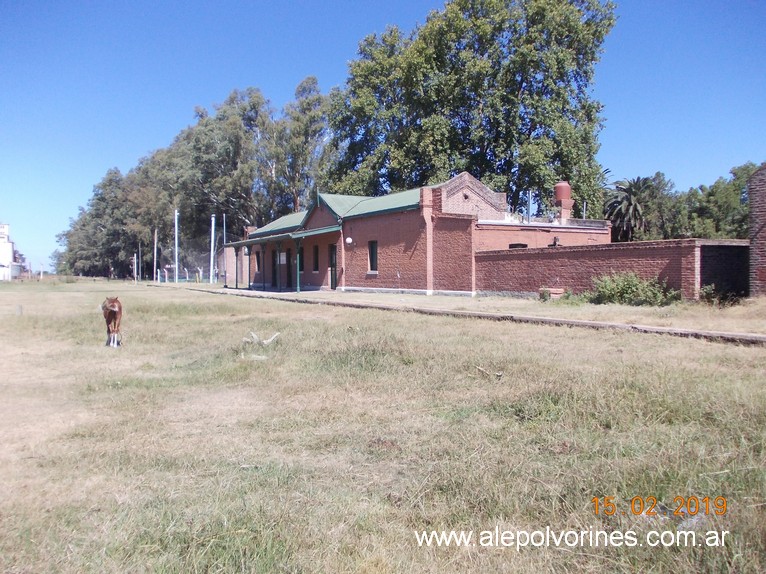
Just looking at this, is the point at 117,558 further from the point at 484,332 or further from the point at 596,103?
the point at 596,103

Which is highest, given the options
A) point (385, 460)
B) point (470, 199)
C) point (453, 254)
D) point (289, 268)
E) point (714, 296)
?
point (470, 199)

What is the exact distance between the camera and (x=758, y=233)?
15836 mm

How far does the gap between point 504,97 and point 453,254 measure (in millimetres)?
19086

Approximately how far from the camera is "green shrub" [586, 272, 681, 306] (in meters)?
17.2

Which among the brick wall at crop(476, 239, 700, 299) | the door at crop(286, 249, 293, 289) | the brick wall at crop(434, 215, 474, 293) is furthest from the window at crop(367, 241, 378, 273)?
the door at crop(286, 249, 293, 289)

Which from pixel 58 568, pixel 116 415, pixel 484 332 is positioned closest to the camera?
pixel 58 568

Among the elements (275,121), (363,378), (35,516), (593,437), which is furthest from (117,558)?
(275,121)

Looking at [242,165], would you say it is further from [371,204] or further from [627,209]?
[627,209]

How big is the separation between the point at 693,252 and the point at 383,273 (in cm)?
1549

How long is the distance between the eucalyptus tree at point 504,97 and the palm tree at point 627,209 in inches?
678

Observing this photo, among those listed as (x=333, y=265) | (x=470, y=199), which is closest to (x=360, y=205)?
(x=333, y=265)

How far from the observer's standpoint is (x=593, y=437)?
15.1 ft

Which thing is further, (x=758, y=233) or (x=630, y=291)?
(x=630, y=291)
